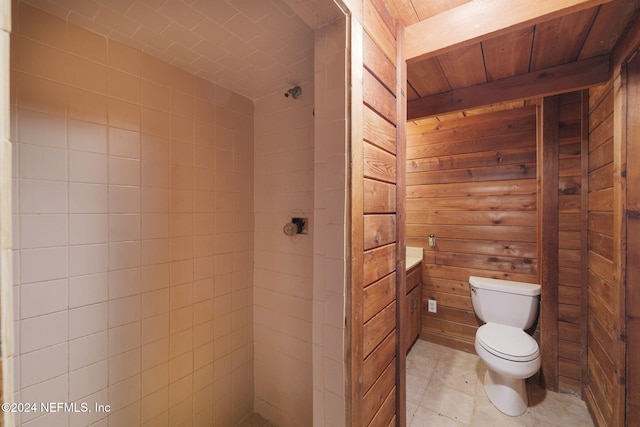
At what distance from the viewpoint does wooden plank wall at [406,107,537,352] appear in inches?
81.6

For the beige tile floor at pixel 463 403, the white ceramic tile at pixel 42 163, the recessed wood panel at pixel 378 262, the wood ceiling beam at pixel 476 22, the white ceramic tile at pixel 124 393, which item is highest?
the wood ceiling beam at pixel 476 22

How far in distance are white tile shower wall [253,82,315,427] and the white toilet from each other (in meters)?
1.26

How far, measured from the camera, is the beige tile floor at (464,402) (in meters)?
1.58

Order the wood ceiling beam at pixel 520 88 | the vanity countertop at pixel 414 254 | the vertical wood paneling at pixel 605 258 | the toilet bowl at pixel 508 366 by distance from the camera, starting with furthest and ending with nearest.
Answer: the vanity countertop at pixel 414 254 → the toilet bowl at pixel 508 366 → the wood ceiling beam at pixel 520 88 → the vertical wood paneling at pixel 605 258

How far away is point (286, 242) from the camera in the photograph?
158 cm

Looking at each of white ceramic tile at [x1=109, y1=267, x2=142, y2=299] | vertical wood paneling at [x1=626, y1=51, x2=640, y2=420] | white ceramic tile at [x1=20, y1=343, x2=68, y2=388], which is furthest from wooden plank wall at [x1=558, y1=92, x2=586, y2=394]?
white ceramic tile at [x1=20, y1=343, x2=68, y2=388]

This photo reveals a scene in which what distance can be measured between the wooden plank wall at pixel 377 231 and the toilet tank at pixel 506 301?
1.30 meters

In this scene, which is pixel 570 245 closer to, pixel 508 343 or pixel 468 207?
pixel 468 207

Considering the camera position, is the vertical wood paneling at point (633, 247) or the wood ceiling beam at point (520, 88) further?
the wood ceiling beam at point (520, 88)

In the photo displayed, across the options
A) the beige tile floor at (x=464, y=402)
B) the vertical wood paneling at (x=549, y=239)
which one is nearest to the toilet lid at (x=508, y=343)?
the vertical wood paneling at (x=549, y=239)

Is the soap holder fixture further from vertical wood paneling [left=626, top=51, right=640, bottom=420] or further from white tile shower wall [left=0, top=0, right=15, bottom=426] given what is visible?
vertical wood paneling [left=626, top=51, right=640, bottom=420]

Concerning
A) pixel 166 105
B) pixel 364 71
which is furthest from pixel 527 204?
pixel 166 105

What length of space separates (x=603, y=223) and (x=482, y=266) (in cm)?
87

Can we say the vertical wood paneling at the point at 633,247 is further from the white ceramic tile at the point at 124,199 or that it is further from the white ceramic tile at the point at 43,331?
the white ceramic tile at the point at 43,331
